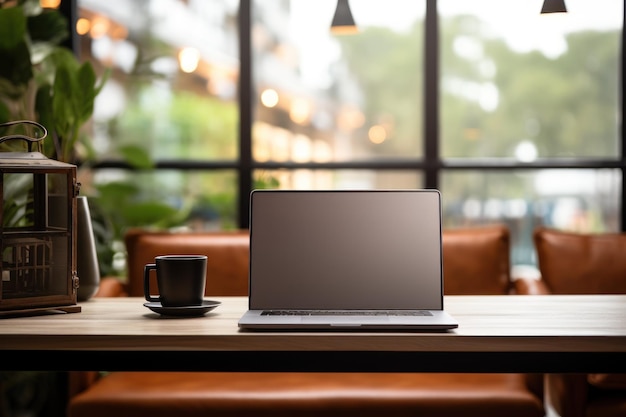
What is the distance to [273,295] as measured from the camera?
157 cm

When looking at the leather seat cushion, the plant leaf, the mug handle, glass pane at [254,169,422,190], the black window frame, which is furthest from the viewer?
glass pane at [254,169,422,190]

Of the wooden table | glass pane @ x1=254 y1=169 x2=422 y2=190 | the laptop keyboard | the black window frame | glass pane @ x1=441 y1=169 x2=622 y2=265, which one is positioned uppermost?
the black window frame

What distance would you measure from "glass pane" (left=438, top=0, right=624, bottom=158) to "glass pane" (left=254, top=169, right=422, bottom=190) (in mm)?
321

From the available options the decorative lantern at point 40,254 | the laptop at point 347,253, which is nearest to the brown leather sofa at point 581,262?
the laptop at point 347,253

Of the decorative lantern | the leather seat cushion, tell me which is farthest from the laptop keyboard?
the leather seat cushion

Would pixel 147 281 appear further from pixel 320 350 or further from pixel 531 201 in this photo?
pixel 531 201

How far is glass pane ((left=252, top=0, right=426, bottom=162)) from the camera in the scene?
138 inches

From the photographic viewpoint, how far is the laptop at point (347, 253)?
1.57 meters

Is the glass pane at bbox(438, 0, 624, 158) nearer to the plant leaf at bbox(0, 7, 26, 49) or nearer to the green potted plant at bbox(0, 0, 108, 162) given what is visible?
the green potted plant at bbox(0, 0, 108, 162)

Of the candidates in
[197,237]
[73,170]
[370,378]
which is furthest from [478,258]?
[73,170]

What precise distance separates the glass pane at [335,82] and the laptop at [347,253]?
76.6 inches

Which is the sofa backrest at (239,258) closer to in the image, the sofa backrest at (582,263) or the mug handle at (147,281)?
the sofa backrest at (582,263)

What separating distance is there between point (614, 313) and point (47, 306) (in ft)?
3.83

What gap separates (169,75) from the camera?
356cm
